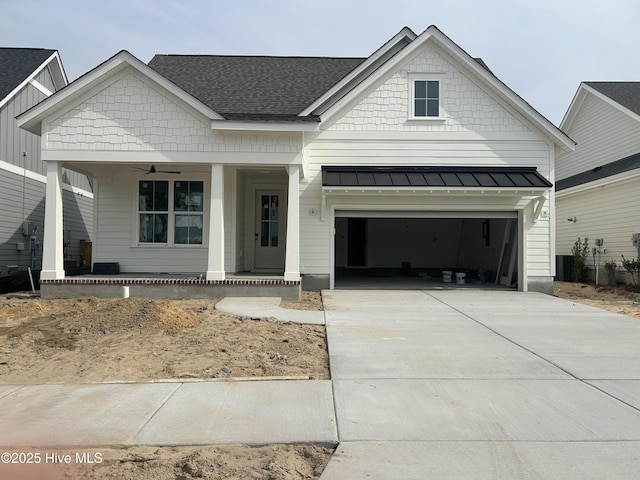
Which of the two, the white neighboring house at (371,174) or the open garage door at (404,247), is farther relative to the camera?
the open garage door at (404,247)

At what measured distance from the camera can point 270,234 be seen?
15109mm

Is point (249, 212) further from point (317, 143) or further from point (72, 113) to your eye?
point (72, 113)

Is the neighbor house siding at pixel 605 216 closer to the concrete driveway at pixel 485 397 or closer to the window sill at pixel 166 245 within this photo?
the concrete driveway at pixel 485 397

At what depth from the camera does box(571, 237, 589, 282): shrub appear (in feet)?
60.8

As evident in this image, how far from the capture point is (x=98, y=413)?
169 inches

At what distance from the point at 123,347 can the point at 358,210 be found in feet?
27.1

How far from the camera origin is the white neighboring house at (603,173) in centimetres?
1641

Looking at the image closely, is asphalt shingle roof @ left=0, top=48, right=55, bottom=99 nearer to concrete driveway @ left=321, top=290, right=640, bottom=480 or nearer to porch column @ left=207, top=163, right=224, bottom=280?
porch column @ left=207, top=163, right=224, bottom=280

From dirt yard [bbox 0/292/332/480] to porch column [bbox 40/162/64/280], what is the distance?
57.9 inches

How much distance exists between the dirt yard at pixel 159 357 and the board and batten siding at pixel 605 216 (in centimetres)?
1213

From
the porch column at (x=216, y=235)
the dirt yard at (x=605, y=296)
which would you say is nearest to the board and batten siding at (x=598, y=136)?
the dirt yard at (x=605, y=296)

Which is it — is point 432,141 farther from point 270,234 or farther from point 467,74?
point 270,234

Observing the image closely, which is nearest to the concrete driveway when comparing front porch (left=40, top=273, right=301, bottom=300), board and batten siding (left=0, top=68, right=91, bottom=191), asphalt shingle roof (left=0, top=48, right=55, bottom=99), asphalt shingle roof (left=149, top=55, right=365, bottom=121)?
front porch (left=40, top=273, right=301, bottom=300)

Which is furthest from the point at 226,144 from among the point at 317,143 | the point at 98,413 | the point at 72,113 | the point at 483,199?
the point at 98,413
